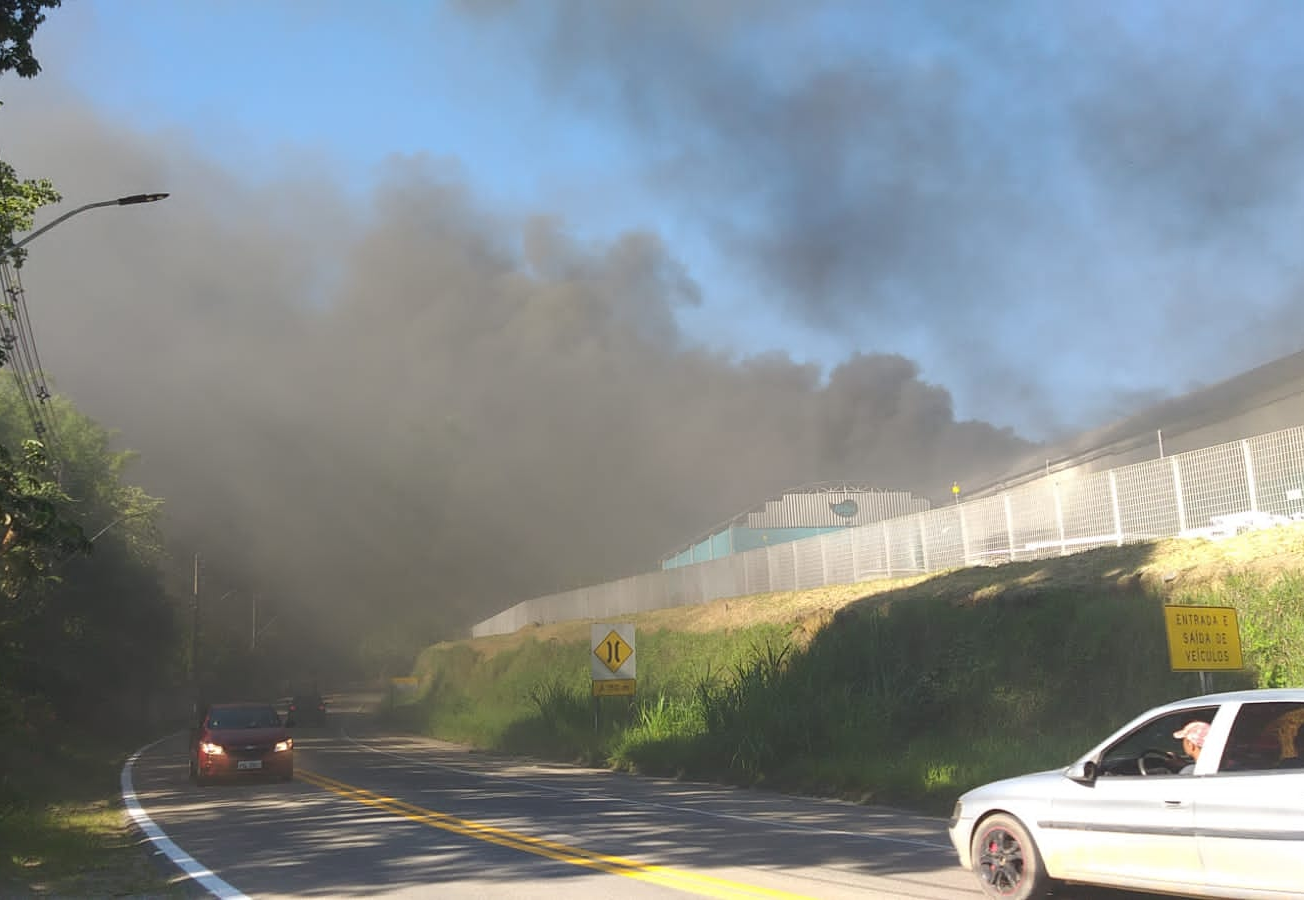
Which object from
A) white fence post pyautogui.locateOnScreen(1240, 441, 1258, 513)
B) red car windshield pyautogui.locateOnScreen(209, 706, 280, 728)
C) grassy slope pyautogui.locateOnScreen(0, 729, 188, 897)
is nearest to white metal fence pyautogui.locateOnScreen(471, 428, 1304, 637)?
white fence post pyautogui.locateOnScreen(1240, 441, 1258, 513)

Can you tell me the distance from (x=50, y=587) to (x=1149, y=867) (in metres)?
36.8

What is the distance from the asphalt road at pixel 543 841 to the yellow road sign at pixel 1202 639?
3258 millimetres

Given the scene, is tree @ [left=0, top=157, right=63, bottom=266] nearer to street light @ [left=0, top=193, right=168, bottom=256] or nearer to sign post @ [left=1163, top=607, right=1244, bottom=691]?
street light @ [left=0, top=193, right=168, bottom=256]

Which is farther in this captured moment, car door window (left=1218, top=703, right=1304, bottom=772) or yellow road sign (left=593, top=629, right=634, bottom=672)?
yellow road sign (left=593, top=629, right=634, bottom=672)

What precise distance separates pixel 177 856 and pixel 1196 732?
962 cm

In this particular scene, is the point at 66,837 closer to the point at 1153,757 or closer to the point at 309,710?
the point at 1153,757

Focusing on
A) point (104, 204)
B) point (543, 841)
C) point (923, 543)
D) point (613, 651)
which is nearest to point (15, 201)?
point (104, 204)

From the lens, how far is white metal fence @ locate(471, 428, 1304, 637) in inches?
747

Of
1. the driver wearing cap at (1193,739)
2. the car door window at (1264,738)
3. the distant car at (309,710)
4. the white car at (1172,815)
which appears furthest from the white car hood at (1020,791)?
the distant car at (309,710)

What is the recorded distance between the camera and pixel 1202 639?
11781 mm

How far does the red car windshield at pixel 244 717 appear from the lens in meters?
21.1

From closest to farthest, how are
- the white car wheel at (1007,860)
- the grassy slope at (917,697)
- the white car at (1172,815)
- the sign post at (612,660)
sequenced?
the white car at (1172,815) → the white car wheel at (1007,860) → the grassy slope at (917,697) → the sign post at (612,660)

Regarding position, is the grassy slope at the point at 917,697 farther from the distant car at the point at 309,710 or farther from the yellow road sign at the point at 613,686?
the distant car at the point at 309,710

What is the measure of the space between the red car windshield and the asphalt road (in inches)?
46.9
